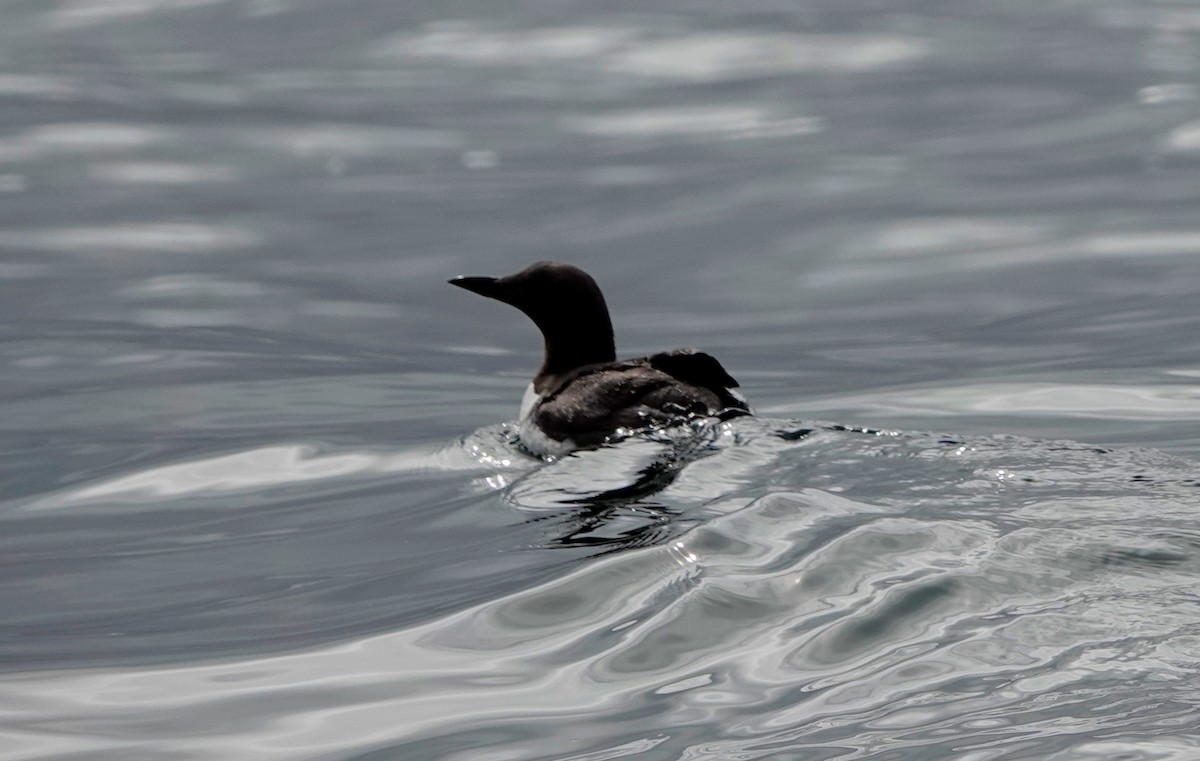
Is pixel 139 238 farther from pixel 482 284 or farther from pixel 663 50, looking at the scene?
pixel 663 50

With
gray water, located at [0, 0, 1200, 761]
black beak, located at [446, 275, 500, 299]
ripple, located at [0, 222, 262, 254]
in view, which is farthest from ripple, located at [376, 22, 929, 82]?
A: black beak, located at [446, 275, 500, 299]

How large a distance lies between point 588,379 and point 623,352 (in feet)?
13.0

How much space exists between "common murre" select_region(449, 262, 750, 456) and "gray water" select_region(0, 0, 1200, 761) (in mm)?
174

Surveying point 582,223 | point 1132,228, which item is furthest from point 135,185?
point 1132,228

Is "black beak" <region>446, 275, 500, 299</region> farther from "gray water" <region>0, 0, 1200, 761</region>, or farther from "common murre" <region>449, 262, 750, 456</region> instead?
"gray water" <region>0, 0, 1200, 761</region>

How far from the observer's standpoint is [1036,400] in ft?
32.7

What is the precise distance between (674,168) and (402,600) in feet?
36.1

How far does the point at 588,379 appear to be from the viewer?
7.82 m

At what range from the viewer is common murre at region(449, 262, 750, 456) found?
7420 millimetres

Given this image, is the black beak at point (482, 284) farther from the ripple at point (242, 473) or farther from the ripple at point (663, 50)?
the ripple at point (663, 50)

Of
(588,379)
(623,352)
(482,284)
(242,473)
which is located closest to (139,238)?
(623,352)

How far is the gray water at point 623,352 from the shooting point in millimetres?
5129

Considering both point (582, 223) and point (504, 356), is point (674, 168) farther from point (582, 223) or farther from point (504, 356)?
point (504, 356)

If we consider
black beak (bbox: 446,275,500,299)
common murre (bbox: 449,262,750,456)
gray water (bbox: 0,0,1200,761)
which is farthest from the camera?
black beak (bbox: 446,275,500,299)
